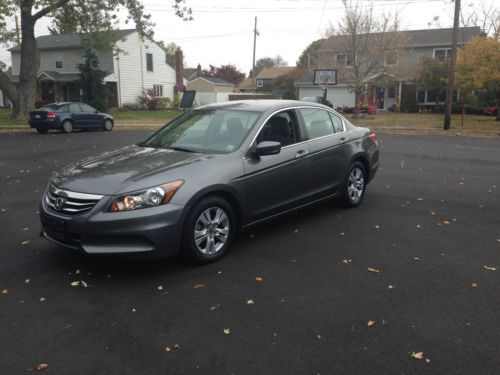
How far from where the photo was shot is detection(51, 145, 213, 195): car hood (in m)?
4.34

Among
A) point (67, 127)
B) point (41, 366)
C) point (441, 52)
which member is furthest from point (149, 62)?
point (41, 366)

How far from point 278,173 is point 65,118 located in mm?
17977

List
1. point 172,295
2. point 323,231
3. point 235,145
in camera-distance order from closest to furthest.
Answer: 1. point 172,295
2. point 235,145
3. point 323,231

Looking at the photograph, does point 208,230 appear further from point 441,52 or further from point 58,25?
point 441,52

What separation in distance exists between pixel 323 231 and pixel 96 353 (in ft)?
11.1

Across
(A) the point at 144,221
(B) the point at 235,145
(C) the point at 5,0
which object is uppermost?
(C) the point at 5,0

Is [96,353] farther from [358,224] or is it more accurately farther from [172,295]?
[358,224]

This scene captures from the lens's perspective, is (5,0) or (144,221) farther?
(5,0)

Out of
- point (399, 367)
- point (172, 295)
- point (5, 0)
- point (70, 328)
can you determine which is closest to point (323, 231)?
point (172, 295)

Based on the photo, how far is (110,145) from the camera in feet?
52.4

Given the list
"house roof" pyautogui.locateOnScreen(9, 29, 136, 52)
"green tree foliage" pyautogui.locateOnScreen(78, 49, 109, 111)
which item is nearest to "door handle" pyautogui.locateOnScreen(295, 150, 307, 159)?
"green tree foliage" pyautogui.locateOnScreen(78, 49, 109, 111)

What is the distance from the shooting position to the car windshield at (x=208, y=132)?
208 inches

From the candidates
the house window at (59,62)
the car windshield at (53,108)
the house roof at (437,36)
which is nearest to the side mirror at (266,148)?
the car windshield at (53,108)

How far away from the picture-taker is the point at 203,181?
458 centimetres
